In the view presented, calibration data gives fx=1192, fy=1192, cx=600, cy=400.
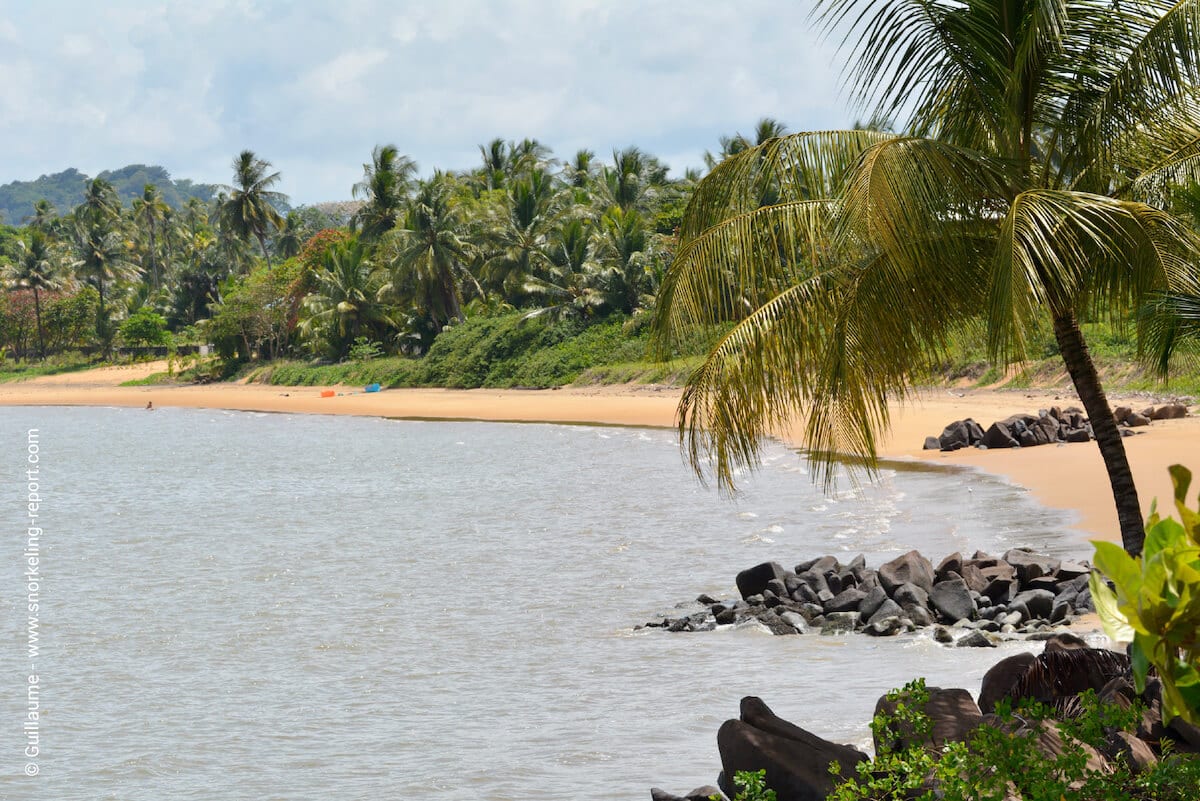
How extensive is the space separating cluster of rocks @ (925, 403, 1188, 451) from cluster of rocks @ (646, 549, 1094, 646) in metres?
11.1

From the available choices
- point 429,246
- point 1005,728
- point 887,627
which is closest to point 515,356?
point 429,246

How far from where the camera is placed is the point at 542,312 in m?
48.0

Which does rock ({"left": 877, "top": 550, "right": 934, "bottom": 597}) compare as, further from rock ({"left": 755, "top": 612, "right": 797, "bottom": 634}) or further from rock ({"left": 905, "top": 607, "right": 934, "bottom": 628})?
rock ({"left": 755, "top": 612, "right": 797, "bottom": 634})

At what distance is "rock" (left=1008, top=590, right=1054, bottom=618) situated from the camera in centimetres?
966

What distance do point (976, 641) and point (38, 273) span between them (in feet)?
250

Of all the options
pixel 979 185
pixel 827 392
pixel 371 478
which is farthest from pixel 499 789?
pixel 371 478

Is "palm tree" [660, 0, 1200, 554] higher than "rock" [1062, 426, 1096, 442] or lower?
higher

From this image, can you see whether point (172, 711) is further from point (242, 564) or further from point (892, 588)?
point (242, 564)

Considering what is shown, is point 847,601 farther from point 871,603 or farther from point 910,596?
point 910,596

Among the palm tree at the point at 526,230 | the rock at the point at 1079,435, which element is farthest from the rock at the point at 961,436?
the palm tree at the point at 526,230

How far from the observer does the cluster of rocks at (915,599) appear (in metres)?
9.58

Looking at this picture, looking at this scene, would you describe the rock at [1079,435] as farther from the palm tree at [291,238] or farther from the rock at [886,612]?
the palm tree at [291,238]

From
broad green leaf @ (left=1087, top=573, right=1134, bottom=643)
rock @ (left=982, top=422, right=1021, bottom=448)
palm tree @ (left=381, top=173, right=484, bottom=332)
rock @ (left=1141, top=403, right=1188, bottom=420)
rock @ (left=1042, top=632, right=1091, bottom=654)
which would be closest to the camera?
broad green leaf @ (left=1087, top=573, right=1134, bottom=643)

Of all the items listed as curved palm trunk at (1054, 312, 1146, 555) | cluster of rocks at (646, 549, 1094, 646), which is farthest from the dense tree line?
curved palm trunk at (1054, 312, 1146, 555)
